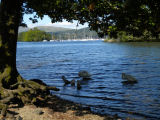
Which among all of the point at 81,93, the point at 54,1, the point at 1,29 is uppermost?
the point at 54,1

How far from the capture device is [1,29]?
10.4m

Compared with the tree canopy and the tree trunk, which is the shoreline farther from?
the tree trunk

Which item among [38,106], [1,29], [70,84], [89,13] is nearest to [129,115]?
[38,106]

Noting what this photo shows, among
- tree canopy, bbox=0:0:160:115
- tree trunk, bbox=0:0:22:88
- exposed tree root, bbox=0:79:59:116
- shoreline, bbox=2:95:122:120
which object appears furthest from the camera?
tree trunk, bbox=0:0:22:88

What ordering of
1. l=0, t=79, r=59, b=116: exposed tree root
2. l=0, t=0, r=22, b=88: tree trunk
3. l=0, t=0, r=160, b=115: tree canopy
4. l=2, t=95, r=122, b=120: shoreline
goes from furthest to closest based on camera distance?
l=0, t=0, r=22, b=88: tree trunk, l=0, t=79, r=59, b=116: exposed tree root, l=2, t=95, r=122, b=120: shoreline, l=0, t=0, r=160, b=115: tree canopy

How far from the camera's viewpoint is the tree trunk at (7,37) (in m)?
10.4

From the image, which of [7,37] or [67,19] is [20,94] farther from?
[67,19]

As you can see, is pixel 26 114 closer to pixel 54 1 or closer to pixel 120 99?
pixel 54 1

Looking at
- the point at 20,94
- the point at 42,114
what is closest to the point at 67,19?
the point at 20,94

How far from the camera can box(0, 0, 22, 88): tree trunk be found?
34.0 feet

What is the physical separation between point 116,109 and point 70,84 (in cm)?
818

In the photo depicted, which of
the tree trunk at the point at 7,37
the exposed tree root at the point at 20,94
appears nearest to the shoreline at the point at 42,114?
the exposed tree root at the point at 20,94

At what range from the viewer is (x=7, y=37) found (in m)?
10.4

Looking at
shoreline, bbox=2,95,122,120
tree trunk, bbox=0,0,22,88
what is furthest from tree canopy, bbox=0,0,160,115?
shoreline, bbox=2,95,122,120
